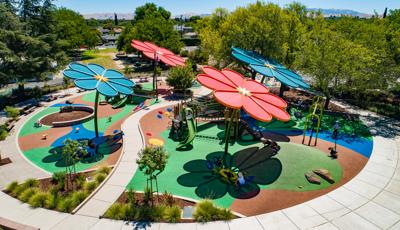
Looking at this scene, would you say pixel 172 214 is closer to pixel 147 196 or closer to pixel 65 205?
pixel 147 196

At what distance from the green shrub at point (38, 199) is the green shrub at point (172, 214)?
7.40 metres

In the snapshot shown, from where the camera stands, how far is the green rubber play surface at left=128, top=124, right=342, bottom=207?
1856cm

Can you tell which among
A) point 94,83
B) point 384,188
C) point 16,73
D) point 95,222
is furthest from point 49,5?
point 384,188

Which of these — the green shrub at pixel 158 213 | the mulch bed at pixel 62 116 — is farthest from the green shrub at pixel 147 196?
the mulch bed at pixel 62 116

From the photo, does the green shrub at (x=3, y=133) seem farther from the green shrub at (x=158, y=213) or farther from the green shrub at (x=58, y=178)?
the green shrub at (x=158, y=213)

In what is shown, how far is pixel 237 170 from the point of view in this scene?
20984 mm

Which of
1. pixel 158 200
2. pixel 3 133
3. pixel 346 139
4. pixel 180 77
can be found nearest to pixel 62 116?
pixel 3 133

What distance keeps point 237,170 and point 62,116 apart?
2210cm

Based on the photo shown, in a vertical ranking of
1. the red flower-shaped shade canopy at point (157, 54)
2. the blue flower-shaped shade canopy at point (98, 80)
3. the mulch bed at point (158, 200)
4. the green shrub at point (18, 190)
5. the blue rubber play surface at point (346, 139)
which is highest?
the red flower-shaped shade canopy at point (157, 54)

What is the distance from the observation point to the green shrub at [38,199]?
16.3 meters

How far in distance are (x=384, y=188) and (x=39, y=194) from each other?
73.6 feet

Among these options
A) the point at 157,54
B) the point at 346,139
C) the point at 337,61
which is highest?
Result: the point at 337,61

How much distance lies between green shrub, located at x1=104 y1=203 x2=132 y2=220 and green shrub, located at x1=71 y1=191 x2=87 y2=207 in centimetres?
221

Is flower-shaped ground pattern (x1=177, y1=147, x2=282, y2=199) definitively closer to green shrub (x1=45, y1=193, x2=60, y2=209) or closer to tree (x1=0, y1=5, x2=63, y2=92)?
green shrub (x1=45, y1=193, x2=60, y2=209)
